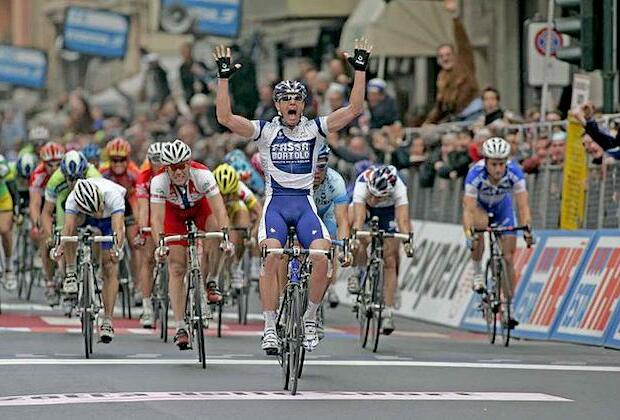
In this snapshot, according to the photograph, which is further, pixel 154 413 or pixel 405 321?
pixel 405 321

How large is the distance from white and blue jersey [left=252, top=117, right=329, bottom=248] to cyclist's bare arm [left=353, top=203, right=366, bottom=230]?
3946 mm

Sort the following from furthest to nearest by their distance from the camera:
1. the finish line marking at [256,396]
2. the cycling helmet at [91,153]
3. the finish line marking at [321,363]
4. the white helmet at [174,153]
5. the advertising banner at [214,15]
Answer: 1. the advertising banner at [214,15]
2. the cycling helmet at [91,153]
3. the white helmet at [174,153]
4. the finish line marking at [321,363]
5. the finish line marking at [256,396]

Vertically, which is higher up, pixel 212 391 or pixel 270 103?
pixel 270 103

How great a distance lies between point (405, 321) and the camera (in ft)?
82.9

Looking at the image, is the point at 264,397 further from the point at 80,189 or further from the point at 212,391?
the point at 80,189

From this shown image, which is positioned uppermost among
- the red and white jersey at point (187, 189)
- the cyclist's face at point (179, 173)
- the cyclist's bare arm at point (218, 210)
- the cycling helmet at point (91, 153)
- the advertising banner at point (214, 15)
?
the advertising banner at point (214, 15)

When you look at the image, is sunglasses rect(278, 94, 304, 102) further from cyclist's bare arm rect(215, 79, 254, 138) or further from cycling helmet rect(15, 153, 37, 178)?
cycling helmet rect(15, 153, 37, 178)

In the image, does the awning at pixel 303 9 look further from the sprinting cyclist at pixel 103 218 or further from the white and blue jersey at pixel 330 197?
the sprinting cyclist at pixel 103 218

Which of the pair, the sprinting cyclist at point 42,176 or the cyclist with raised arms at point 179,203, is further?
the sprinting cyclist at point 42,176

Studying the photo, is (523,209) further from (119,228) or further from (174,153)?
(174,153)

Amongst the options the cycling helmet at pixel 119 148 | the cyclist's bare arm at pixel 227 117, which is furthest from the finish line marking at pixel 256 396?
the cycling helmet at pixel 119 148

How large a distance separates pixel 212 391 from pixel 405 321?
10405mm

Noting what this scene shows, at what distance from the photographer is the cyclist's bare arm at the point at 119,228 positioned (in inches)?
742

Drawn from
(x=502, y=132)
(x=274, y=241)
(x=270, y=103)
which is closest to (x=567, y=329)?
(x=502, y=132)
